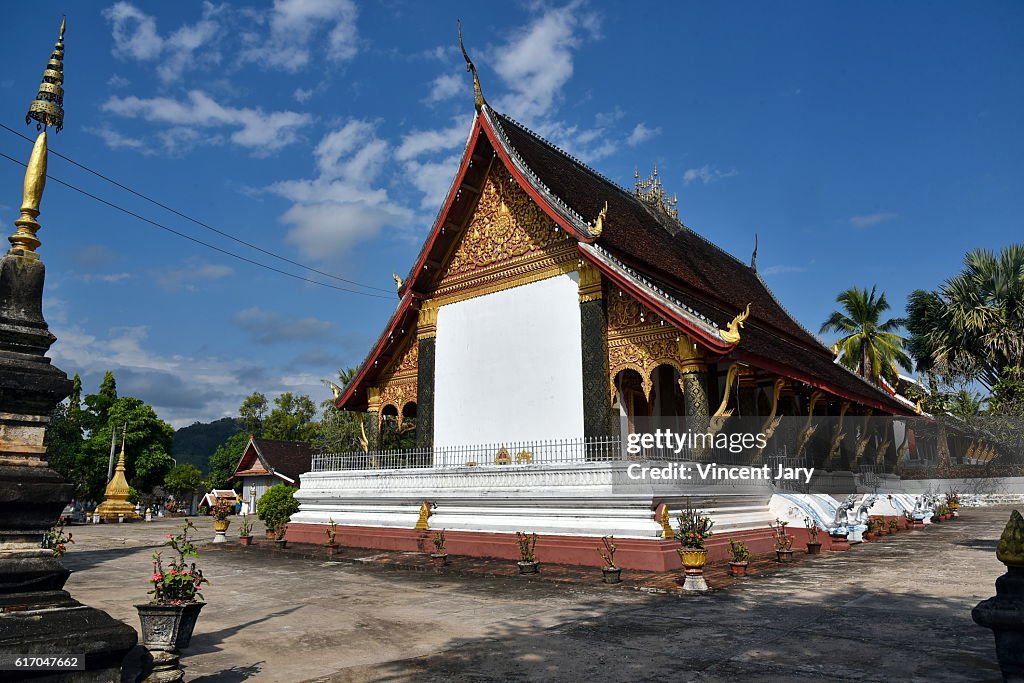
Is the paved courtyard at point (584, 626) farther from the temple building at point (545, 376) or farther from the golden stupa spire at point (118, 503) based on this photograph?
the golden stupa spire at point (118, 503)

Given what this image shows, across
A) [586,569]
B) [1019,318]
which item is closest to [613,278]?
[586,569]

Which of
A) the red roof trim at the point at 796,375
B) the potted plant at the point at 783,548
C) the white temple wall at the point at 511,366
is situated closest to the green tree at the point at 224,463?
the white temple wall at the point at 511,366

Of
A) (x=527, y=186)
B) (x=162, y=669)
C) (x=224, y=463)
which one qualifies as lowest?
(x=162, y=669)

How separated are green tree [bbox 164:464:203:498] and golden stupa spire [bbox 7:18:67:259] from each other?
127 feet

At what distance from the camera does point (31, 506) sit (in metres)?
3.92

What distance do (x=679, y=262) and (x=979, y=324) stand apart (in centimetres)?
1607

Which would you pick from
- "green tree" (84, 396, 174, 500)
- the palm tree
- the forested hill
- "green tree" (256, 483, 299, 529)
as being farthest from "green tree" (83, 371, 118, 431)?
the forested hill

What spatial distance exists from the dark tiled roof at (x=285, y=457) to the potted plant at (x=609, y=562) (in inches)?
979

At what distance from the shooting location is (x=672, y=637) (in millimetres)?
5945

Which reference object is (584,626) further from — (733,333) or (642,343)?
(642,343)

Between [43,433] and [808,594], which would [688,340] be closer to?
[808,594]

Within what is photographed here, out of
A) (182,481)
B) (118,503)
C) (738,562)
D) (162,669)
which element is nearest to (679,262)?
(738,562)

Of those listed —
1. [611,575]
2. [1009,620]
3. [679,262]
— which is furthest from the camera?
[679,262]

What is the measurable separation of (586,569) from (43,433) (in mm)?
7643
